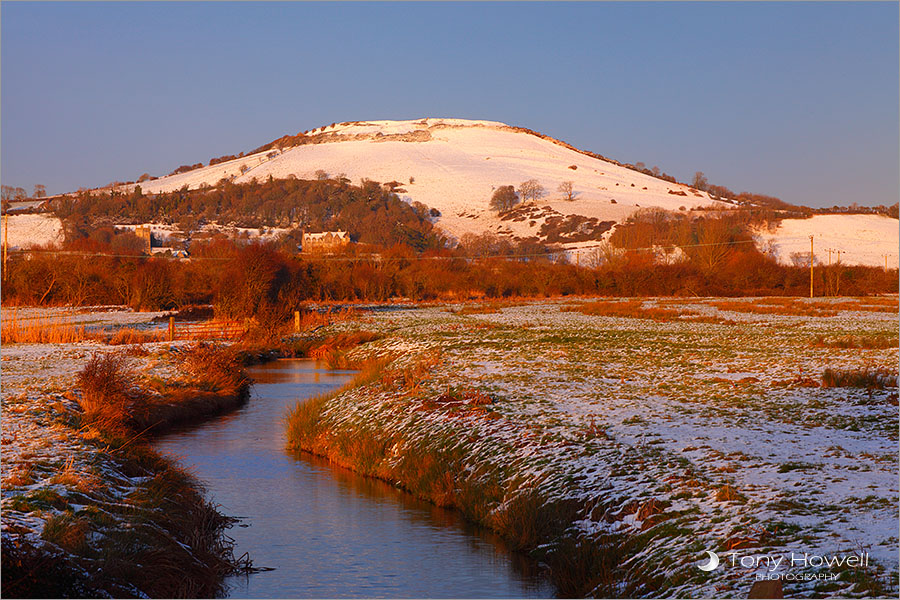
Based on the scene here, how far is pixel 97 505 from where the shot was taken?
39.2 ft

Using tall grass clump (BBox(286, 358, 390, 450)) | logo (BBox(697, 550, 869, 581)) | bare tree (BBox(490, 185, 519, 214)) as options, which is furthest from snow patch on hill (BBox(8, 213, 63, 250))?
logo (BBox(697, 550, 869, 581))

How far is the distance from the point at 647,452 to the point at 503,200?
184 m

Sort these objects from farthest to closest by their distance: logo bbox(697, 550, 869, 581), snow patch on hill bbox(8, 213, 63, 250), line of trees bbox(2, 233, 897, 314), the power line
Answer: snow patch on hill bbox(8, 213, 63, 250) < the power line < line of trees bbox(2, 233, 897, 314) < logo bbox(697, 550, 869, 581)

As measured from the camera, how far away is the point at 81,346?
114ft

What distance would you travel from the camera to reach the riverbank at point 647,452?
1002 centimetres

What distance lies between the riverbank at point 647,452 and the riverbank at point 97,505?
4.30 m

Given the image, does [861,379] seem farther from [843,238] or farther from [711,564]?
[843,238]

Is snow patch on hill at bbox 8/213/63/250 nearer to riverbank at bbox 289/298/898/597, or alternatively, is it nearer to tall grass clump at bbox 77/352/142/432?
tall grass clump at bbox 77/352/142/432

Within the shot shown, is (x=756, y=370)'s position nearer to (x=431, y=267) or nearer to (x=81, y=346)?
(x=81, y=346)

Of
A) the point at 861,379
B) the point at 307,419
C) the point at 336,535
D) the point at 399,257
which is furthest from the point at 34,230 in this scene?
the point at 336,535

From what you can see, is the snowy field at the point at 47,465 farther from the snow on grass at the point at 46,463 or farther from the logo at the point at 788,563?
the logo at the point at 788,563

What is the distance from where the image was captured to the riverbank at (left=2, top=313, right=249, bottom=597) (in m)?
9.80

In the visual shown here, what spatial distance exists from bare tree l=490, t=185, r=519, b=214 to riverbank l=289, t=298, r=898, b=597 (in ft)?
539

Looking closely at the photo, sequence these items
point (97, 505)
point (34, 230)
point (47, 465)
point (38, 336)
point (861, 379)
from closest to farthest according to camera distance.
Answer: point (97, 505), point (47, 465), point (861, 379), point (38, 336), point (34, 230)
